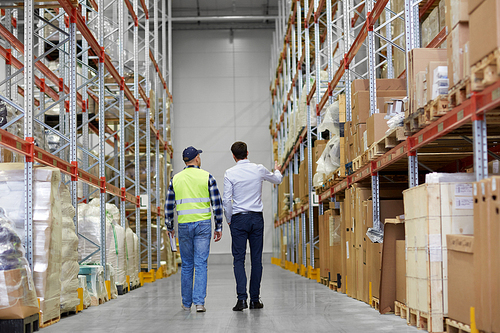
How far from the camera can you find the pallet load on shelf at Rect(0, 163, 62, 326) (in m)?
5.54

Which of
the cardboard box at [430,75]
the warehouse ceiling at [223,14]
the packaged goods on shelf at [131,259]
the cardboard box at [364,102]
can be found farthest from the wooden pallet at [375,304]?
the warehouse ceiling at [223,14]

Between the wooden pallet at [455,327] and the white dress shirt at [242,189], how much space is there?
278 cm

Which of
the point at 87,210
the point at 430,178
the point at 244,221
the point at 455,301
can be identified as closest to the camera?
the point at 455,301

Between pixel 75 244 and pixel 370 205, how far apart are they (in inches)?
138

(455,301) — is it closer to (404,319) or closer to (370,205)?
(404,319)

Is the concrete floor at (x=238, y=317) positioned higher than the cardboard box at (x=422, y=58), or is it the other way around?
the cardboard box at (x=422, y=58)

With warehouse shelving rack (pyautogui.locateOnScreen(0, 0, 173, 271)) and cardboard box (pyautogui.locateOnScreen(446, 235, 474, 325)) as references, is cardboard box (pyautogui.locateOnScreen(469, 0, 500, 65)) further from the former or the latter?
warehouse shelving rack (pyautogui.locateOnScreen(0, 0, 173, 271))

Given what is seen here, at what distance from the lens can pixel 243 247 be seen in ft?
21.3

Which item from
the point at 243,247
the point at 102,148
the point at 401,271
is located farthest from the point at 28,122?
the point at 401,271

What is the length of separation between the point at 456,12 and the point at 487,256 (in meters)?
1.87

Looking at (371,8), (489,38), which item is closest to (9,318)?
(489,38)

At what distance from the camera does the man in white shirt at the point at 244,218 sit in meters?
6.38

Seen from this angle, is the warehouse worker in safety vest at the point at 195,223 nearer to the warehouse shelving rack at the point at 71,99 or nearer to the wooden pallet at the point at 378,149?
the warehouse shelving rack at the point at 71,99

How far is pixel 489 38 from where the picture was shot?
350cm
